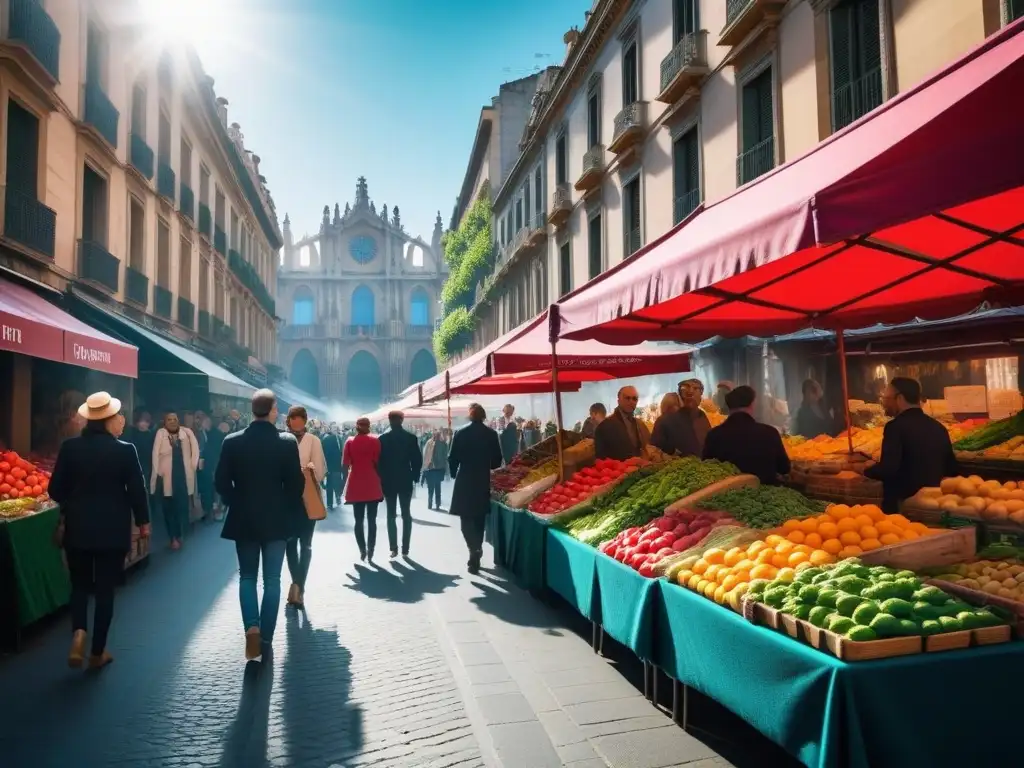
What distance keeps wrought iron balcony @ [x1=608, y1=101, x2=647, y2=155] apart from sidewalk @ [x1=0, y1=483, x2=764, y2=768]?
537 inches

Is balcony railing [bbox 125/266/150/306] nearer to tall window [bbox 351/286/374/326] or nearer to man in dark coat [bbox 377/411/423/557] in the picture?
man in dark coat [bbox 377/411/423/557]

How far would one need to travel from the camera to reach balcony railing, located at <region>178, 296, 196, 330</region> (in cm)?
2162

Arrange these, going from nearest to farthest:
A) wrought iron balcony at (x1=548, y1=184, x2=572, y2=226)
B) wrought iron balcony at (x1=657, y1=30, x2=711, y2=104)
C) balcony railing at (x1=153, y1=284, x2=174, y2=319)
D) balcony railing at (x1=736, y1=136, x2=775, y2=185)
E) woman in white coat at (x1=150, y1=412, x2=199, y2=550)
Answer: woman in white coat at (x1=150, y1=412, x2=199, y2=550), balcony railing at (x1=736, y1=136, x2=775, y2=185), wrought iron balcony at (x1=657, y1=30, x2=711, y2=104), balcony railing at (x1=153, y1=284, x2=174, y2=319), wrought iron balcony at (x1=548, y1=184, x2=572, y2=226)

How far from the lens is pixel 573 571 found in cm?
618

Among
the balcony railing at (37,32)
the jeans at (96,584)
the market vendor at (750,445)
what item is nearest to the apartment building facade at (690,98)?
the market vendor at (750,445)

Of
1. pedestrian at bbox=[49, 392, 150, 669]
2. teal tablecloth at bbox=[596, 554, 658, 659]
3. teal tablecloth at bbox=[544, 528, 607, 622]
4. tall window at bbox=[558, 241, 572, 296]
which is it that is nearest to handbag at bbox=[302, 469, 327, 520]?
pedestrian at bbox=[49, 392, 150, 669]

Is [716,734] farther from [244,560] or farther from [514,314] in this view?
[514,314]

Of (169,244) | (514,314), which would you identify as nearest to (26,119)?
(169,244)

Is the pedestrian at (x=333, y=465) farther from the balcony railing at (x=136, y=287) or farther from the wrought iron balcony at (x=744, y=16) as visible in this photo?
the wrought iron balcony at (x=744, y=16)

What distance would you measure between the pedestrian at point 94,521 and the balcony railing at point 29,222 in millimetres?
7806

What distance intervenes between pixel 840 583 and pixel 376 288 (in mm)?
60500

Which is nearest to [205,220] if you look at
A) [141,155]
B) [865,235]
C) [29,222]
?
[141,155]

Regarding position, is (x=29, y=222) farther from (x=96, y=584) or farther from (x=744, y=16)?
(x=744, y=16)

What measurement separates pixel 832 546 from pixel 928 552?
17.9 inches
